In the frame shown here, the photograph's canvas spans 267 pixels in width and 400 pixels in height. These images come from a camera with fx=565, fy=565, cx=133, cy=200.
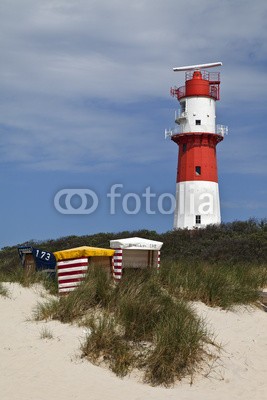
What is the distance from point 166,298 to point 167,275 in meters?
2.24

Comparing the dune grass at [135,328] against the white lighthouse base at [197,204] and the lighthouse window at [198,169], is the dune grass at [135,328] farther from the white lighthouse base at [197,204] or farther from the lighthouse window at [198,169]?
the lighthouse window at [198,169]

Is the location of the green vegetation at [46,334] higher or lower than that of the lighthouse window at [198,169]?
lower

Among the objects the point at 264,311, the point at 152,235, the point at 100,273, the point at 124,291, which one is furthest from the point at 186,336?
the point at 152,235

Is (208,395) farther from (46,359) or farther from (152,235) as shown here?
(152,235)

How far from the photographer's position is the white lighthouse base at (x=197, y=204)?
107ft

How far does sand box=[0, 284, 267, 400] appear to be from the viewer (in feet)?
24.3

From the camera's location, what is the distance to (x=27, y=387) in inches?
289

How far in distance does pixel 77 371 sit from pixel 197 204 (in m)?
25.2

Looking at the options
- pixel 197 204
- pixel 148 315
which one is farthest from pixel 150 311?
pixel 197 204

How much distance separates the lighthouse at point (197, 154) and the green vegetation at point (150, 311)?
16921 millimetres

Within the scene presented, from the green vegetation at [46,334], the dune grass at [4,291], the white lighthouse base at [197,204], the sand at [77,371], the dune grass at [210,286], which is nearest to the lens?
the sand at [77,371]

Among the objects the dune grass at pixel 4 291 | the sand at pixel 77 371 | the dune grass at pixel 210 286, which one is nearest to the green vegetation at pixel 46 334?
the sand at pixel 77 371

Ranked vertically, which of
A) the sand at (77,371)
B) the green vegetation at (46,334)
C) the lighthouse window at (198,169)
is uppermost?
the lighthouse window at (198,169)

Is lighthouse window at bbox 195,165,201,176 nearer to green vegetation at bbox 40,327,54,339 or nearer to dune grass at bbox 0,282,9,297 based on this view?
dune grass at bbox 0,282,9,297
